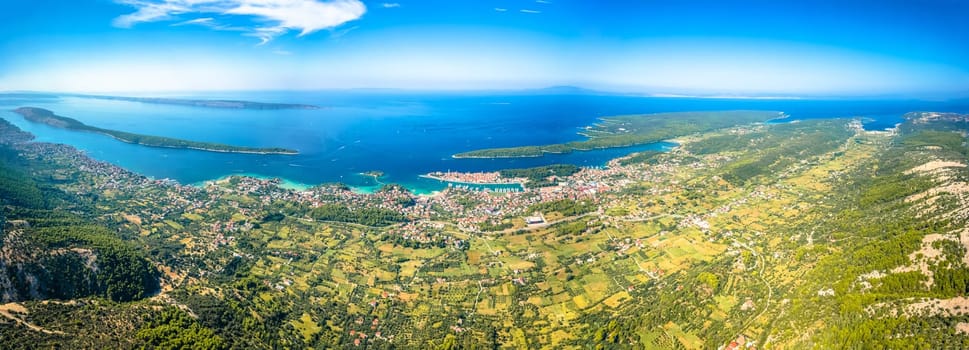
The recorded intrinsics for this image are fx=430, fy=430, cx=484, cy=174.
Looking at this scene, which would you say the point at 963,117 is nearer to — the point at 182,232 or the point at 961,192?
the point at 961,192

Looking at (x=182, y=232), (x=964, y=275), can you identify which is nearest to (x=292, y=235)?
(x=182, y=232)

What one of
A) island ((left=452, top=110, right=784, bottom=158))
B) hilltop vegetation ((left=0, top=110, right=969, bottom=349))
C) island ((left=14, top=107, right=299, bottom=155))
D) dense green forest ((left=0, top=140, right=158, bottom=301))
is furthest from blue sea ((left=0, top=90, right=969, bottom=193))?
dense green forest ((left=0, top=140, right=158, bottom=301))

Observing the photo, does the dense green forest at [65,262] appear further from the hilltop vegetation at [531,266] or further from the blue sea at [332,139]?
the blue sea at [332,139]

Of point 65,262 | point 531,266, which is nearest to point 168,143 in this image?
point 65,262

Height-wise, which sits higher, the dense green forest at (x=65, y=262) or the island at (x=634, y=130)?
the island at (x=634, y=130)

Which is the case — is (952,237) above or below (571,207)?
above

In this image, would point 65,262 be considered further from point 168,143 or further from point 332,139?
point 168,143

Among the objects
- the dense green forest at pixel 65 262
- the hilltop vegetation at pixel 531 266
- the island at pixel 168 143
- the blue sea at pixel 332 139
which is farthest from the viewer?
the island at pixel 168 143

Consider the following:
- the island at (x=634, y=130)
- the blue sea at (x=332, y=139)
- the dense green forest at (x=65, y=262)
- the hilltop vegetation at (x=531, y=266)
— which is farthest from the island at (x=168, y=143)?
the dense green forest at (x=65, y=262)

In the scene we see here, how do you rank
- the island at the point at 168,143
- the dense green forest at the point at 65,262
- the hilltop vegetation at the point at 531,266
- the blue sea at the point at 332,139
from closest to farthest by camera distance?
the hilltop vegetation at the point at 531,266
the dense green forest at the point at 65,262
the blue sea at the point at 332,139
the island at the point at 168,143
